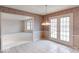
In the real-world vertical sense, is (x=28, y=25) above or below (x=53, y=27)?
above

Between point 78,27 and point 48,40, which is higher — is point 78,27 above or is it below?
above

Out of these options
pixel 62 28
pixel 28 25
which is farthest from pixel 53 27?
pixel 28 25

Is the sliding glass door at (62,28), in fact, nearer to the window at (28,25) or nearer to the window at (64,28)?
the window at (64,28)

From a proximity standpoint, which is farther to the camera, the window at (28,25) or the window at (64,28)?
the window at (28,25)

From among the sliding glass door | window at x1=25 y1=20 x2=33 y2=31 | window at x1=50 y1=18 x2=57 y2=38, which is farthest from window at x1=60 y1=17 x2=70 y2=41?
window at x1=25 y1=20 x2=33 y2=31

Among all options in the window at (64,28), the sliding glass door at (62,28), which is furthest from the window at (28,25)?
the window at (64,28)

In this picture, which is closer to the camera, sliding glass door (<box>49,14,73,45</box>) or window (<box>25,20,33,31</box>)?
sliding glass door (<box>49,14,73,45</box>)

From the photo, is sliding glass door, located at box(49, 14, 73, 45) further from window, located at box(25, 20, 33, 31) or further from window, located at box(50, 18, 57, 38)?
window, located at box(25, 20, 33, 31)

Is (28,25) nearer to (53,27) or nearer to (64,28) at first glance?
(53,27)

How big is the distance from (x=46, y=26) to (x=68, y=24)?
90 cm
